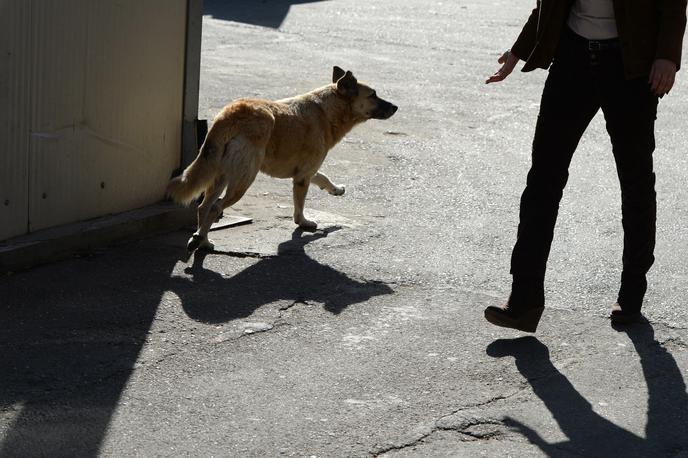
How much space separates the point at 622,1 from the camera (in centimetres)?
481

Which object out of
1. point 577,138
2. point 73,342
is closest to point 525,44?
point 577,138

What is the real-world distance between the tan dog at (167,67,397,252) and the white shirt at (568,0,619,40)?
2.23m

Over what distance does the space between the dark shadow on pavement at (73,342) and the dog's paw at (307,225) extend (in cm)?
91

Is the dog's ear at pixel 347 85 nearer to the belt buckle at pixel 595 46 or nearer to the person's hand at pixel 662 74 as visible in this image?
the belt buckle at pixel 595 46

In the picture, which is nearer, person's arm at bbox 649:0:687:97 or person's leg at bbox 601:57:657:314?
person's arm at bbox 649:0:687:97

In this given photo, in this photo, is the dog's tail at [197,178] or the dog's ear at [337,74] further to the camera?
the dog's ear at [337,74]

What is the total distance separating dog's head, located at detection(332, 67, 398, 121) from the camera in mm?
7297

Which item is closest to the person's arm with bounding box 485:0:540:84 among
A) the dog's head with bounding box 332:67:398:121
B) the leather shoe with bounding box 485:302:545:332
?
the leather shoe with bounding box 485:302:545:332

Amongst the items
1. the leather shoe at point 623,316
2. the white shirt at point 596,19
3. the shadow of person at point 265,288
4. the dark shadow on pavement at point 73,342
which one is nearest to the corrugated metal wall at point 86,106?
the dark shadow on pavement at point 73,342

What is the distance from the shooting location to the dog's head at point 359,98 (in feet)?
23.9

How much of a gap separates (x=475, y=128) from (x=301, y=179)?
3.51 metres

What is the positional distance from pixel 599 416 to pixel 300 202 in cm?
307

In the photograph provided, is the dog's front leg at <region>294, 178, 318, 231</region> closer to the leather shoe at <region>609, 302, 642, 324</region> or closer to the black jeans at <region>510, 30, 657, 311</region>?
the black jeans at <region>510, 30, 657, 311</region>

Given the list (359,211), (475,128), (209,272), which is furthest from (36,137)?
(475,128)
